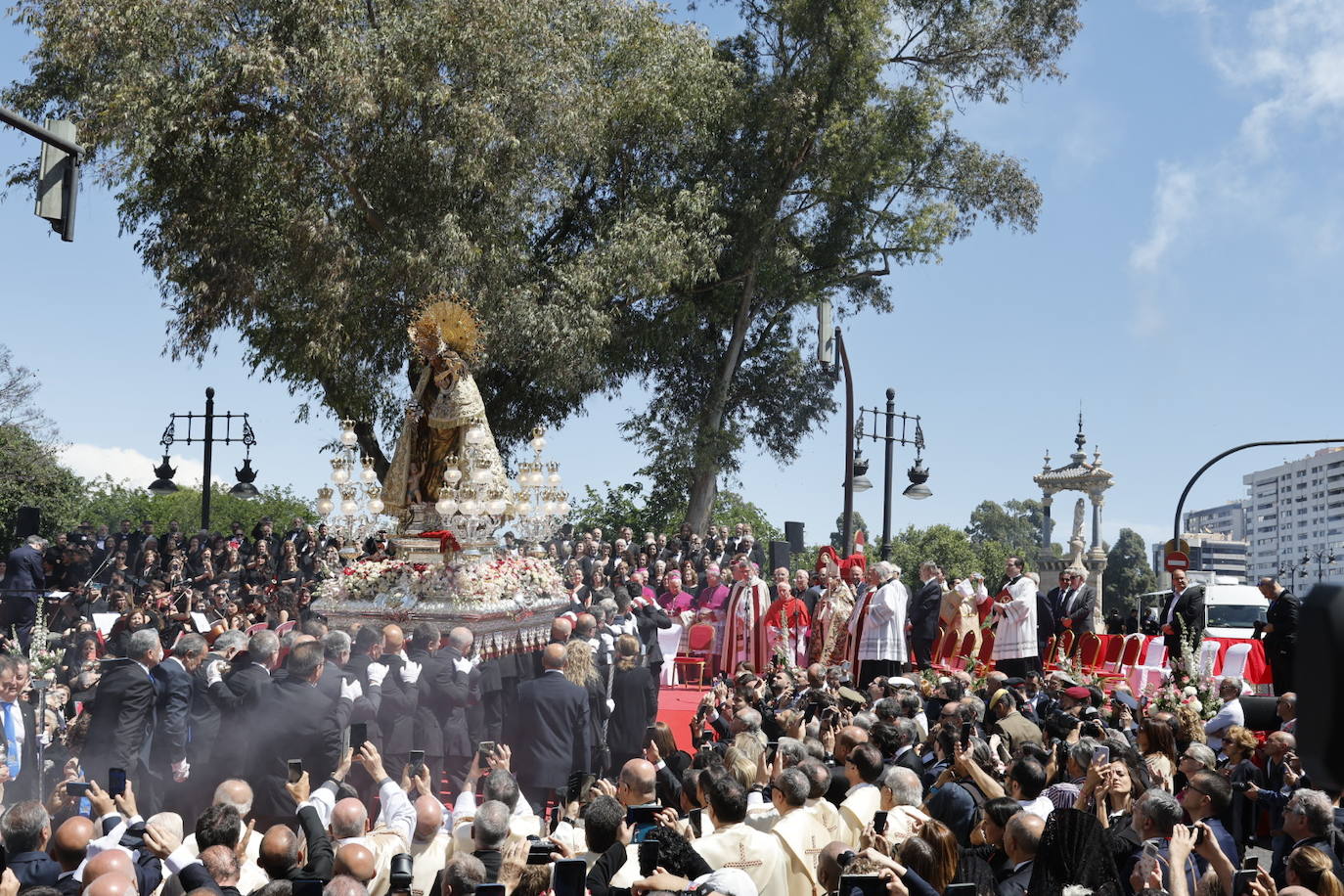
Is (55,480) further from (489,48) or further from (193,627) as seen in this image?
(193,627)

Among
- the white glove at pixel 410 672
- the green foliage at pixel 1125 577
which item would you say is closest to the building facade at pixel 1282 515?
the green foliage at pixel 1125 577

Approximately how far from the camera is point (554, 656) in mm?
9516

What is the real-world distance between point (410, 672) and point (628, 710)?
7.08 feet

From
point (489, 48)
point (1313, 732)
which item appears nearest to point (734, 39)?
point (489, 48)

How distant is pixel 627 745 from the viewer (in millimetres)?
11422

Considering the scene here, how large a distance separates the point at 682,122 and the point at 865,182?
4698 millimetres

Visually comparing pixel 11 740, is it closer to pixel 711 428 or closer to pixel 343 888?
pixel 343 888

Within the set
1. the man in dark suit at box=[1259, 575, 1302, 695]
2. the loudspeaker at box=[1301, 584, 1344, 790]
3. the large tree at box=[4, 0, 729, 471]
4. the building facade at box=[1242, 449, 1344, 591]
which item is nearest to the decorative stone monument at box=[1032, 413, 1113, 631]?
the large tree at box=[4, 0, 729, 471]

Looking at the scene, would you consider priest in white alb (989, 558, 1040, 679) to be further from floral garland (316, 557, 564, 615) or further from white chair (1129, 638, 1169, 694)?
floral garland (316, 557, 564, 615)

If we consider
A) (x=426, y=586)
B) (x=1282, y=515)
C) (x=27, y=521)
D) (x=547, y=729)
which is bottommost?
(x=547, y=729)

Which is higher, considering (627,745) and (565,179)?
(565,179)

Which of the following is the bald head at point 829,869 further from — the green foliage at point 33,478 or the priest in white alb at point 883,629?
the green foliage at point 33,478

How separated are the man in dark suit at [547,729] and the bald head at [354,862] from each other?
436 centimetres

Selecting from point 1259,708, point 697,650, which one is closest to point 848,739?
point 1259,708
